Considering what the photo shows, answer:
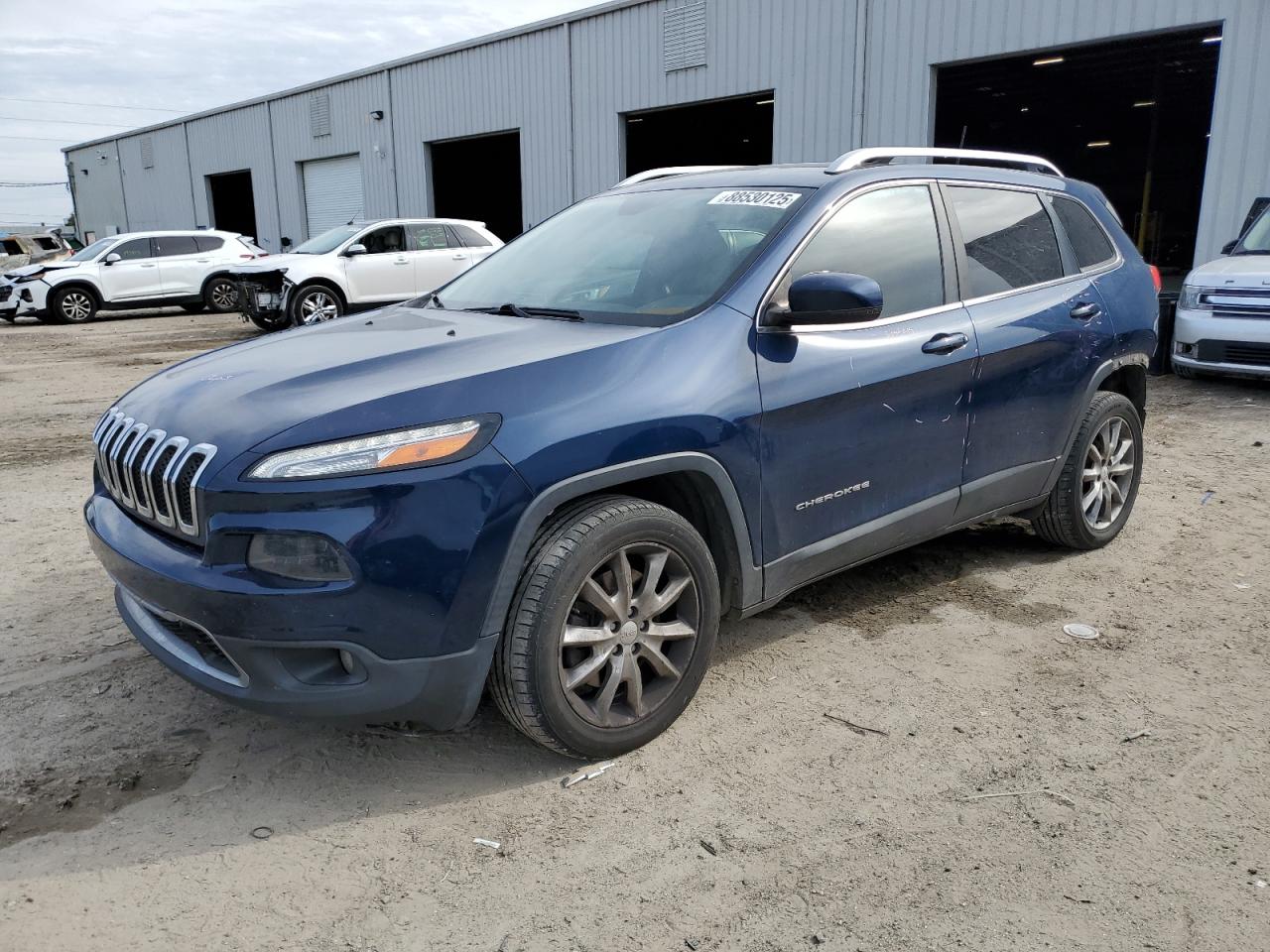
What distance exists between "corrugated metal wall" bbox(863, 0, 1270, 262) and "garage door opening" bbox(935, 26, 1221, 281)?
14.6 inches

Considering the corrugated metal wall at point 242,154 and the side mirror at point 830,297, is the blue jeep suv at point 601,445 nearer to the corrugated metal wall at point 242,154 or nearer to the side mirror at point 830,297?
the side mirror at point 830,297

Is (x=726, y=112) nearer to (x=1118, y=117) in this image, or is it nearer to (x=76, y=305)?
(x=1118, y=117)

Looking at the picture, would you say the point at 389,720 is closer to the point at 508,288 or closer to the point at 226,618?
the point at 226,618

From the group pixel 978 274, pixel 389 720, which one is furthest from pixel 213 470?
pixel 978 274

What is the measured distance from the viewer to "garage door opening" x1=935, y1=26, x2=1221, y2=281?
69.3 ft

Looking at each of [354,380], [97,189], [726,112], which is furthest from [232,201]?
[354,380]

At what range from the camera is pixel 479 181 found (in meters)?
31.5

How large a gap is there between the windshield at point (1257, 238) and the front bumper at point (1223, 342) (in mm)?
902

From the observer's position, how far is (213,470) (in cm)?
257

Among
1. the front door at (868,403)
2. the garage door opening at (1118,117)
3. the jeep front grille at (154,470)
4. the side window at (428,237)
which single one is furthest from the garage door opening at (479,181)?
the jeep front grille at (154,470)

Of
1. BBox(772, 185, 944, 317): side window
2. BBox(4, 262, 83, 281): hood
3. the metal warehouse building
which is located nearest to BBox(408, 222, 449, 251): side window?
the metal warehouse building

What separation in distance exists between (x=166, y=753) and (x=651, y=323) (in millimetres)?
1995

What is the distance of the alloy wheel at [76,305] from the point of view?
18.5 meters

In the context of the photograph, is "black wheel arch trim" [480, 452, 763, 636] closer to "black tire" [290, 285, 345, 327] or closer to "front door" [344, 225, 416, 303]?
"black tire" [290, 285, 345, 327]
